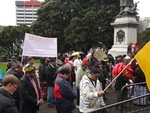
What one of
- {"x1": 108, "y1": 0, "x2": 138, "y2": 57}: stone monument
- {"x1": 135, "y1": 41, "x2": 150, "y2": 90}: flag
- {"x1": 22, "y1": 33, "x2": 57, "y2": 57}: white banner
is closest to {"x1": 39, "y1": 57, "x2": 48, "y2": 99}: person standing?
{"x1": 22, "y1": 33, "x2": 57, "y2": 57}: white banner

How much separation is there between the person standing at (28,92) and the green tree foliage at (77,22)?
2539cm

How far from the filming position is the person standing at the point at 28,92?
5746 mm

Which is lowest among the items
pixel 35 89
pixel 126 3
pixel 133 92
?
pixel 133 92

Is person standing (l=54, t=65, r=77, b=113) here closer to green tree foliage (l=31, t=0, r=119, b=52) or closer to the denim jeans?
the denim jeans

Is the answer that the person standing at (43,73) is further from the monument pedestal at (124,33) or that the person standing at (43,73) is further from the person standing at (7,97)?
the monument pedestal at (124,33)

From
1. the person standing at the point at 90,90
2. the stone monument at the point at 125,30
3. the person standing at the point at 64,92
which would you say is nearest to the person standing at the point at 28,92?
the person standing at the point at 64,92

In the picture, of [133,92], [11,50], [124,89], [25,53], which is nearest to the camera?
[25,53]

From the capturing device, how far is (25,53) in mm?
7598

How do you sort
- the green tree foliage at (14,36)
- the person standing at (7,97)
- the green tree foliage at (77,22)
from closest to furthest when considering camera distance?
the person standing at (7,97) < the green tree foliage at (77,22) < the green tree foliage at (14,36)

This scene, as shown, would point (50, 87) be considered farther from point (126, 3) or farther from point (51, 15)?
point (51, 15)

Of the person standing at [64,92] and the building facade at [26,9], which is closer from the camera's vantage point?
the person standing at [64,92]

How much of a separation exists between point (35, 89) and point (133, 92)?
406 cm

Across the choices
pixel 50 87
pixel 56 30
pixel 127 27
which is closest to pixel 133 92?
pixel 50 87

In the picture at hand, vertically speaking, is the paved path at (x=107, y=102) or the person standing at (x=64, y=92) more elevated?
the person standing at (x=64, y=92)
